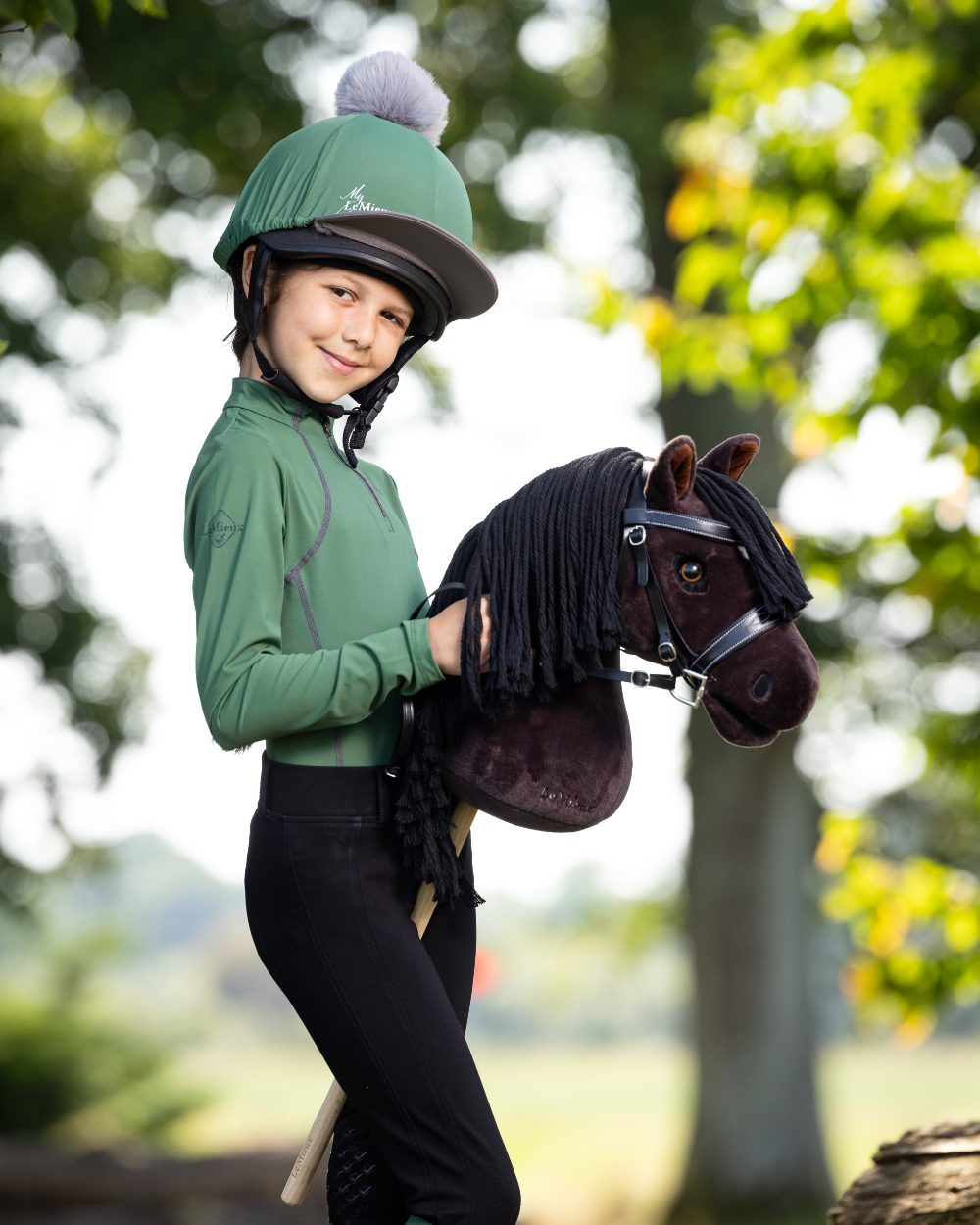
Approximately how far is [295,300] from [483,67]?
7.96 m

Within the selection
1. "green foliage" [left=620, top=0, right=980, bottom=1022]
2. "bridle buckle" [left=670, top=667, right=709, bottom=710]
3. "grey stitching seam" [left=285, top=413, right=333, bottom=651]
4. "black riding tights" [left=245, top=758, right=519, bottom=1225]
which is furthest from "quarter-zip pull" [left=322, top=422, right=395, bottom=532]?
"green foliage" [left=620, top=0, right=980, bottom=1022]

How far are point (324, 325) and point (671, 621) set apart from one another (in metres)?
0.74

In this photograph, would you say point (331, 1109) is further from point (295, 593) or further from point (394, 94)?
point (394, 94)

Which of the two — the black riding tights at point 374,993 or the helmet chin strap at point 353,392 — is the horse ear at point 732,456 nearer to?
the helmet chin strap at point 353,392

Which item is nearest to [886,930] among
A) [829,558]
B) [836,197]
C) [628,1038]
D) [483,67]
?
[829,558]

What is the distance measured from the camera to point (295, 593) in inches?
83.4

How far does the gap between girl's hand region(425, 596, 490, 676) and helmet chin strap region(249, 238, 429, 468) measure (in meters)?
0.44

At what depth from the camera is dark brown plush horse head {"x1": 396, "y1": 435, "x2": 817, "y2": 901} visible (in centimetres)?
198

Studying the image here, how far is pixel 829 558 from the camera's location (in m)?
4.96

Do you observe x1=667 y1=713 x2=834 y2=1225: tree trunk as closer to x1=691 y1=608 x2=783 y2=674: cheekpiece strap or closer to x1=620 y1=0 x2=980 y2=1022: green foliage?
x1=620 y1=0 x2=980 y2=1022: green foliage

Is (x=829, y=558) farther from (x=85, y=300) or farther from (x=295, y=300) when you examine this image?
(x=85, y=300)

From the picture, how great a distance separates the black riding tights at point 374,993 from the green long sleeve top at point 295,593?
0.35ft

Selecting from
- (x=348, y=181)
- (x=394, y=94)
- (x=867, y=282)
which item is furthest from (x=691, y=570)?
(x=867, y=282)

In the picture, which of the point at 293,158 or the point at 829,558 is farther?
the point at 829,558
